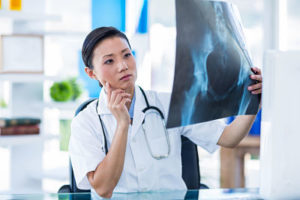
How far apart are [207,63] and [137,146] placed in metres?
0.61

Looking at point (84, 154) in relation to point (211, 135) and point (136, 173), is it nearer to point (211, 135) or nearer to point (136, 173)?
point (136, 173)

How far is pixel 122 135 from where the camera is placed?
128cm

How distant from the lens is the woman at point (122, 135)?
1296mm

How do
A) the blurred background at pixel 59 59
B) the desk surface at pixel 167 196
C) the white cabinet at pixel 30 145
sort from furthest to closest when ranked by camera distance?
the white cabinet at pixel 30 145 → the blurred background at pixel 59 59 → the desk surface at pixel 167 196

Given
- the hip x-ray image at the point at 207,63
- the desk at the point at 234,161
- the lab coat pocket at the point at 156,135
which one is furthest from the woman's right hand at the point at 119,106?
the desk at the point at 234,161

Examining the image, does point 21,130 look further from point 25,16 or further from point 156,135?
point 156,135

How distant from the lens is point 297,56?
86 cm

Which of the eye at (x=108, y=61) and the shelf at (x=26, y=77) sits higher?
the eye at (x=108, y=61)

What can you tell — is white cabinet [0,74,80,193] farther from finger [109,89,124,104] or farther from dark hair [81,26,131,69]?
finger [109,89,124,104]

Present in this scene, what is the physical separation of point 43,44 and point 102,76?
1.50 meters

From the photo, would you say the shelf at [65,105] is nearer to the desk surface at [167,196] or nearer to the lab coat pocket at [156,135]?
the lab coat pocket at [156,135]

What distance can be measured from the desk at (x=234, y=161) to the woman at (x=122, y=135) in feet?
4.54

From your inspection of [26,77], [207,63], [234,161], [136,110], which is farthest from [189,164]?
[26,77]

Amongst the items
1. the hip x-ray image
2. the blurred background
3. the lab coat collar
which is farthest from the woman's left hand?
the blurred background
